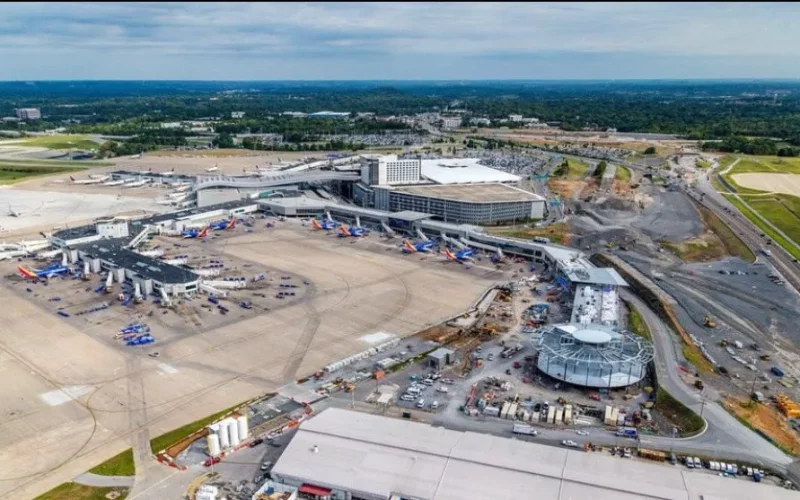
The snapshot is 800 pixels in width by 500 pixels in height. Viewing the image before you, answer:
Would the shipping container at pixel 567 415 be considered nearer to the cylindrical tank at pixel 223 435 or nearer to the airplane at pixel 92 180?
the cylindrical tank at pixel 223 435

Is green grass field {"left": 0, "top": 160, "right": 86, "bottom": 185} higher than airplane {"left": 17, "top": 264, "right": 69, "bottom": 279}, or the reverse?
green grass field {"left": 0, "top": 160, "right": 86, "bottom": 185}

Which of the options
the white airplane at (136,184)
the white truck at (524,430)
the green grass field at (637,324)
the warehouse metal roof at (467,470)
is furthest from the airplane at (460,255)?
the white airplane at (136,184)

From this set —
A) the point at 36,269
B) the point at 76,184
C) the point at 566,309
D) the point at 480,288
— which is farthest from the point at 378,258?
the point at 76,184

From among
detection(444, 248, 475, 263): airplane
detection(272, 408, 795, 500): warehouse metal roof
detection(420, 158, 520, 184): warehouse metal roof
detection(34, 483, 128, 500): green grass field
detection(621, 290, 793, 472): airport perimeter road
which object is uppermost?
detection(420, 158, 520, 184): warehouse metal roof

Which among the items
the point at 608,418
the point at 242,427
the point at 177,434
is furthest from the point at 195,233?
the point at 608,418

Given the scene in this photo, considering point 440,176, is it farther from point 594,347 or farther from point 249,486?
point 249,486

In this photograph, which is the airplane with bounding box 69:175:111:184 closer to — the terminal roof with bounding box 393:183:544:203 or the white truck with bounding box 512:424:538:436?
the terminal roof with bounding box 393:183:544:203

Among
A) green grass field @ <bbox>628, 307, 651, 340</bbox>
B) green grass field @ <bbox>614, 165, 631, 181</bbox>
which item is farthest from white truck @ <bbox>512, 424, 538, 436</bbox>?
green grass field @ <bbox>614, 165, 631, 181</bbox>

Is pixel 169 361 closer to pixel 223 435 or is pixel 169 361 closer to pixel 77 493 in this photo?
pixel 223 435
